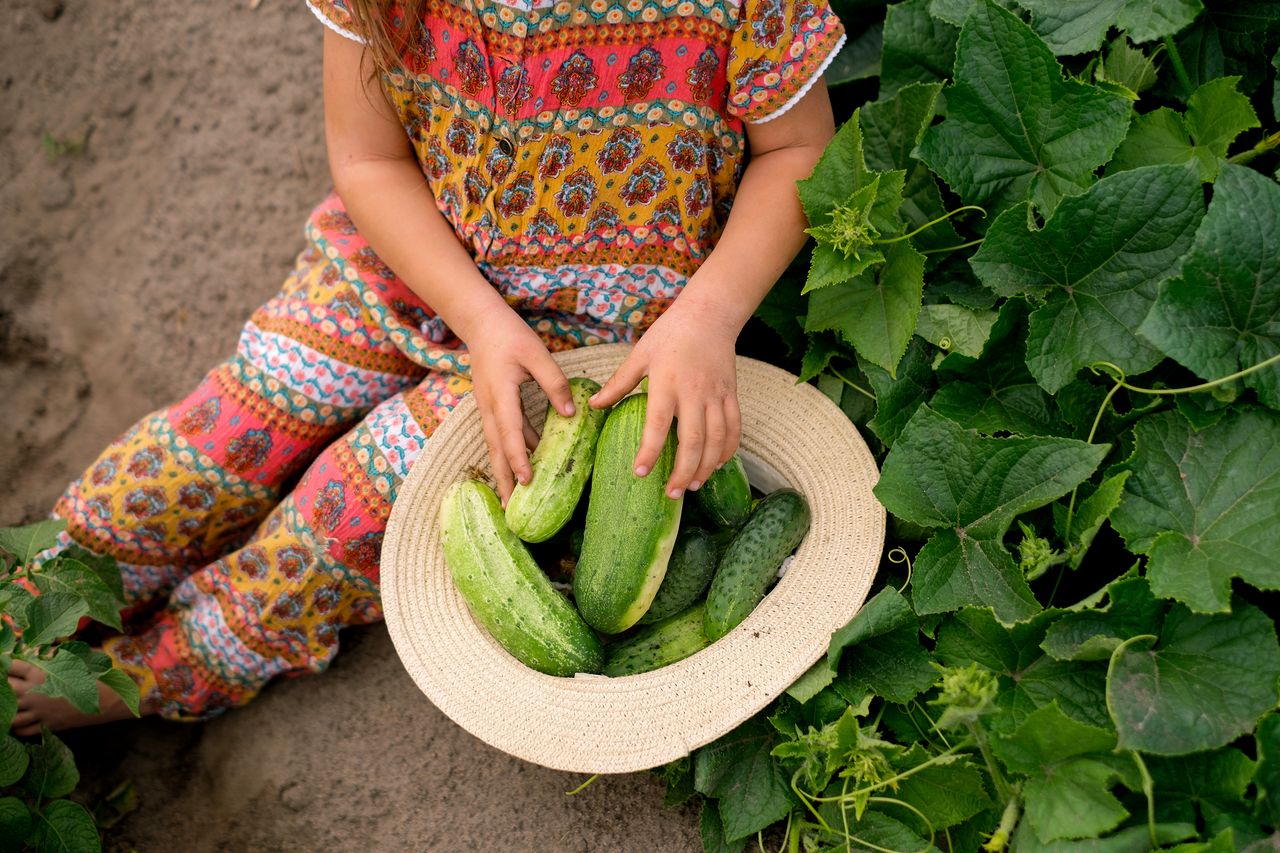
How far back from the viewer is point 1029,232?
1.22 m

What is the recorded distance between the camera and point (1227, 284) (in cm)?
110

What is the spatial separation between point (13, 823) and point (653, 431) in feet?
3.51

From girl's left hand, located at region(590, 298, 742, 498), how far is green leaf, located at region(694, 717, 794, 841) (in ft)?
1.25

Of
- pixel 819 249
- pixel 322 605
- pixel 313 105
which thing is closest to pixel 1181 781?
pixel 819 249

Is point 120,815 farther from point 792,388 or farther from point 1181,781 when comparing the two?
point 1181,781

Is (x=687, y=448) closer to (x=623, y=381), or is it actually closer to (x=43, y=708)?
(x=623, y=381)

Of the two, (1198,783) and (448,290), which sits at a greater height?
(448,290)

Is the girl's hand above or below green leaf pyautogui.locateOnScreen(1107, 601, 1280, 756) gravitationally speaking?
above

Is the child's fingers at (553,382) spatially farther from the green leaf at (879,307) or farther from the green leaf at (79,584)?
the green leaf at (79,584)

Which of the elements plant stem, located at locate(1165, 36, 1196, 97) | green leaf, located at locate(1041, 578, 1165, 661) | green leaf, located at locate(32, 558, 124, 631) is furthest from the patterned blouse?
green leaf, located at locate(1041, 578, 1165, 661)

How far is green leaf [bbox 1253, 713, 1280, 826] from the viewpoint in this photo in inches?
39.1

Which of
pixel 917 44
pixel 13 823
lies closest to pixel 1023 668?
pixel 917 44

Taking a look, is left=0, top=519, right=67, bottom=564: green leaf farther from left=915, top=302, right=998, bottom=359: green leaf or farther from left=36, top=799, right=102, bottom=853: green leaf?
left=915, top=302, right=998, bottom=359: green leaf

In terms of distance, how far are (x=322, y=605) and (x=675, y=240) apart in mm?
834
